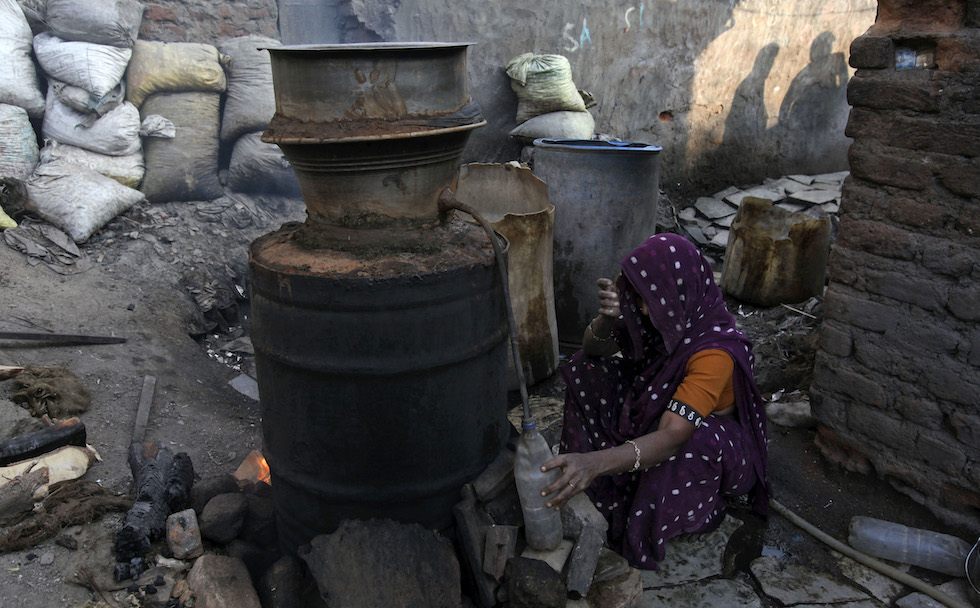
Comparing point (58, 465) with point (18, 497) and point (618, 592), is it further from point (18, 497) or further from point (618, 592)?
point (618, 592)

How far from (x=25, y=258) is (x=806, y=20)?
7758 millimetres

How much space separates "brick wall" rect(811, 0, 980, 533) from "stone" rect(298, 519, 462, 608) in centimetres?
199

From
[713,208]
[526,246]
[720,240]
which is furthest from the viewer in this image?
[713,208]

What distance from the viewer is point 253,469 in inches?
123

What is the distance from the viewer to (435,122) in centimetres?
204

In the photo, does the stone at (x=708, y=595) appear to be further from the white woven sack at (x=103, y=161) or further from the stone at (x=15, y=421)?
the white woven sack at (x=103, y=161)

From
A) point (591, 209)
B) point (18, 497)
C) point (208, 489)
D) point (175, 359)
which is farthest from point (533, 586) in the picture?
point (175, 359)

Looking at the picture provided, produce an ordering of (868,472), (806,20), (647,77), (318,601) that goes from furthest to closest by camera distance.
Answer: (806,20) < (647,77) < (868,472) < (318,601)

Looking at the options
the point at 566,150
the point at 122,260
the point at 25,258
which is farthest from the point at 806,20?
the point at 25,258

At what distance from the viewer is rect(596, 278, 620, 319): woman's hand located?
2652 mm

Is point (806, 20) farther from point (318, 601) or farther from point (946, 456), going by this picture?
point (318, 601)

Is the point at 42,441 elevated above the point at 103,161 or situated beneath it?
situated beneath

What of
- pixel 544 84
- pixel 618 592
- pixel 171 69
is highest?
pixel 171 69

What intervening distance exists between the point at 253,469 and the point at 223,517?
26.2 inches
